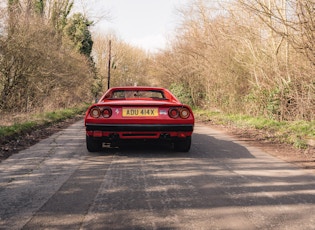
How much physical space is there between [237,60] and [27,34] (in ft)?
28.6

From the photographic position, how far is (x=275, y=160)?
5.25 metres

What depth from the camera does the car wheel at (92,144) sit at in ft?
18.5

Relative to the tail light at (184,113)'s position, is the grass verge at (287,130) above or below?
below

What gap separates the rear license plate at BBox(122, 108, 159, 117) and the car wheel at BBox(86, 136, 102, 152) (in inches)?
31.2

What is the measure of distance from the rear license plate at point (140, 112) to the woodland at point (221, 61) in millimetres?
4213

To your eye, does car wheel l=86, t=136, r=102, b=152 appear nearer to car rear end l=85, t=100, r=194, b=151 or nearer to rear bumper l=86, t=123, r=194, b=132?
car rear end l=85, t=100, r=194, b=151

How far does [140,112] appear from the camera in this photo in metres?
5.35

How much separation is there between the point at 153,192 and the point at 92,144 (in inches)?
102

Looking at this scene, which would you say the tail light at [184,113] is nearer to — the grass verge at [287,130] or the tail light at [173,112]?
the tail light at [173,112]

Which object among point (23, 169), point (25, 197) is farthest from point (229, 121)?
point (25, 197)

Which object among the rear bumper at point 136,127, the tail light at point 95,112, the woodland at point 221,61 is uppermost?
the woodland at point 221,61

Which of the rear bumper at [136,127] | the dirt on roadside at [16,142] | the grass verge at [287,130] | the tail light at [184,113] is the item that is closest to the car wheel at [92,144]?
the rear bumper at [136,127]

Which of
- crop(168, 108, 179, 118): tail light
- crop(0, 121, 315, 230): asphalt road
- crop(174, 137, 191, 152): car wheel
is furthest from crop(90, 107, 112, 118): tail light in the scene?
crop(174, 137, 191, 152): car wheel

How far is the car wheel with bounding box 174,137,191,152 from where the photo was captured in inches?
223
